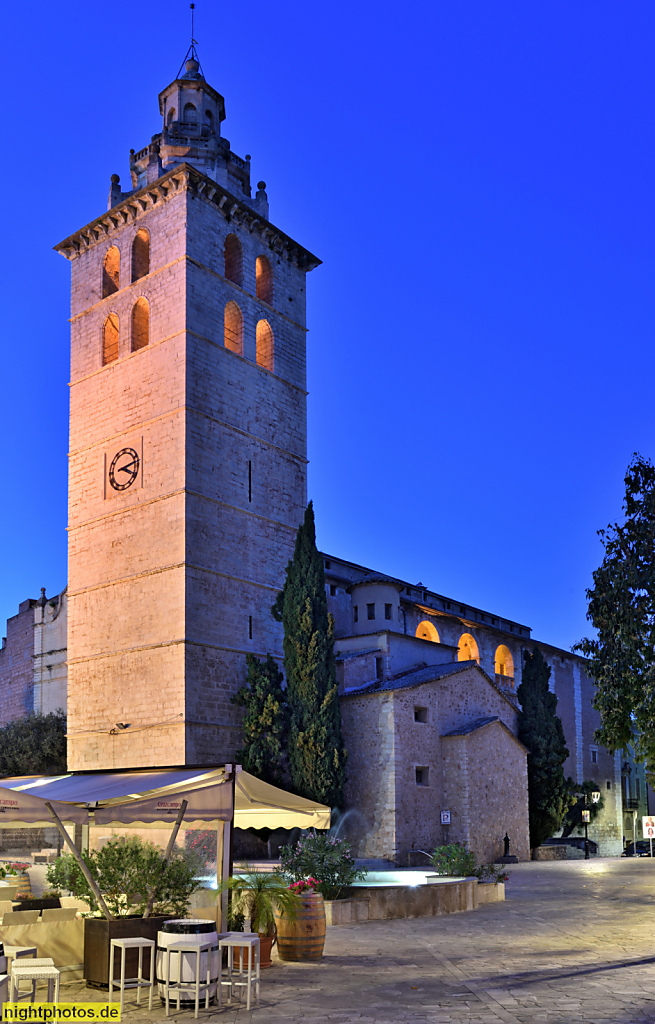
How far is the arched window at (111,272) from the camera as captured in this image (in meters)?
31.8

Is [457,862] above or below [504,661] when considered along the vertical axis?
below

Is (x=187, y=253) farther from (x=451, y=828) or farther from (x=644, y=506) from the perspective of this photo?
(x=451, y=828)

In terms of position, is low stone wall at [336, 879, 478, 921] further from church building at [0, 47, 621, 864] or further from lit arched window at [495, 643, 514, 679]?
lit arched window at [495, 643, 514, 679]

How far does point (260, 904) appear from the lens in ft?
37.8

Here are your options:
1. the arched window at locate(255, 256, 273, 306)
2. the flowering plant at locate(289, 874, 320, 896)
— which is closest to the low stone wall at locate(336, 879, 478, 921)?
the flowering plant at locate(289, 874, 320, 896)

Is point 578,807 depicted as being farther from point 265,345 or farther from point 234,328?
point 234,328

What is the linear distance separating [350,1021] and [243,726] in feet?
60.3

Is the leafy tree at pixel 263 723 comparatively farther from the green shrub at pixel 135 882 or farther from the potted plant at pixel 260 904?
the green shrub at pixel 135 882

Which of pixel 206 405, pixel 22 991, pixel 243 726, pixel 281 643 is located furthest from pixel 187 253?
pixel 22 991

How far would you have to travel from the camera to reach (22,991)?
8.92 m

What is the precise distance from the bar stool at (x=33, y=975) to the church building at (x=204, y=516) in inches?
649

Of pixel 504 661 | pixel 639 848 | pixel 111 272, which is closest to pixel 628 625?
pixel 111 272

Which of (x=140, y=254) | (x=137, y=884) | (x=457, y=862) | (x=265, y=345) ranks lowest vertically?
(x=457, y=862)

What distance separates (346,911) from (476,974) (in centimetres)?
553
